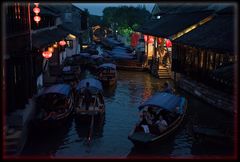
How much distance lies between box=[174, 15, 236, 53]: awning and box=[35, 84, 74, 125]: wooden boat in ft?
38.2

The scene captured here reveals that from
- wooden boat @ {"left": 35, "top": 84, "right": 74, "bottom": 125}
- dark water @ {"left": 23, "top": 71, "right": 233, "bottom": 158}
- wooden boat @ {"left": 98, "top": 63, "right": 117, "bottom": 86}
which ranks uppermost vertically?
wooden boat @ {"left": 98, "top": 63, "right": 117, "bottom": 86}

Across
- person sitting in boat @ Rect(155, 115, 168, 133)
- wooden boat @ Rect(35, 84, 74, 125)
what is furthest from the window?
person sitting in boat @ Rect(155, 115, 168, 133)

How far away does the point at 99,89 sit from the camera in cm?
2480

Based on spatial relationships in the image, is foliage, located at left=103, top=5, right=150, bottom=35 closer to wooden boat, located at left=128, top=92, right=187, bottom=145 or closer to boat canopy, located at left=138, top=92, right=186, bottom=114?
boat canopy, located at left=138, top=92, right=186, bottom=114

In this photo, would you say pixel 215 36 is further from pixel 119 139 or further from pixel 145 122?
pixel 119 139

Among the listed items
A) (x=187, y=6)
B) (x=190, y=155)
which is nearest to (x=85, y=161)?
(x=190, y=155)

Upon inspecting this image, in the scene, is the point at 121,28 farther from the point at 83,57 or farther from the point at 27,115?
the point at 27,115

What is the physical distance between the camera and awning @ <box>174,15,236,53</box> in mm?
23648

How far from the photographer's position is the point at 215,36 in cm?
2662

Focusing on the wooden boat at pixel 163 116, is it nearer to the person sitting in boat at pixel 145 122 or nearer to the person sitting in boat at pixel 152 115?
the person sitting in boat at pixel 145 122

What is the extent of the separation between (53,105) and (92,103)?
2807 millimetres

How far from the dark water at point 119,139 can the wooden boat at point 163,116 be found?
2.54 feet

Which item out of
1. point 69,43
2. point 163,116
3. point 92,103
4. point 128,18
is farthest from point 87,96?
point 128,18

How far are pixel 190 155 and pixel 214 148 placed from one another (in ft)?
4.86
